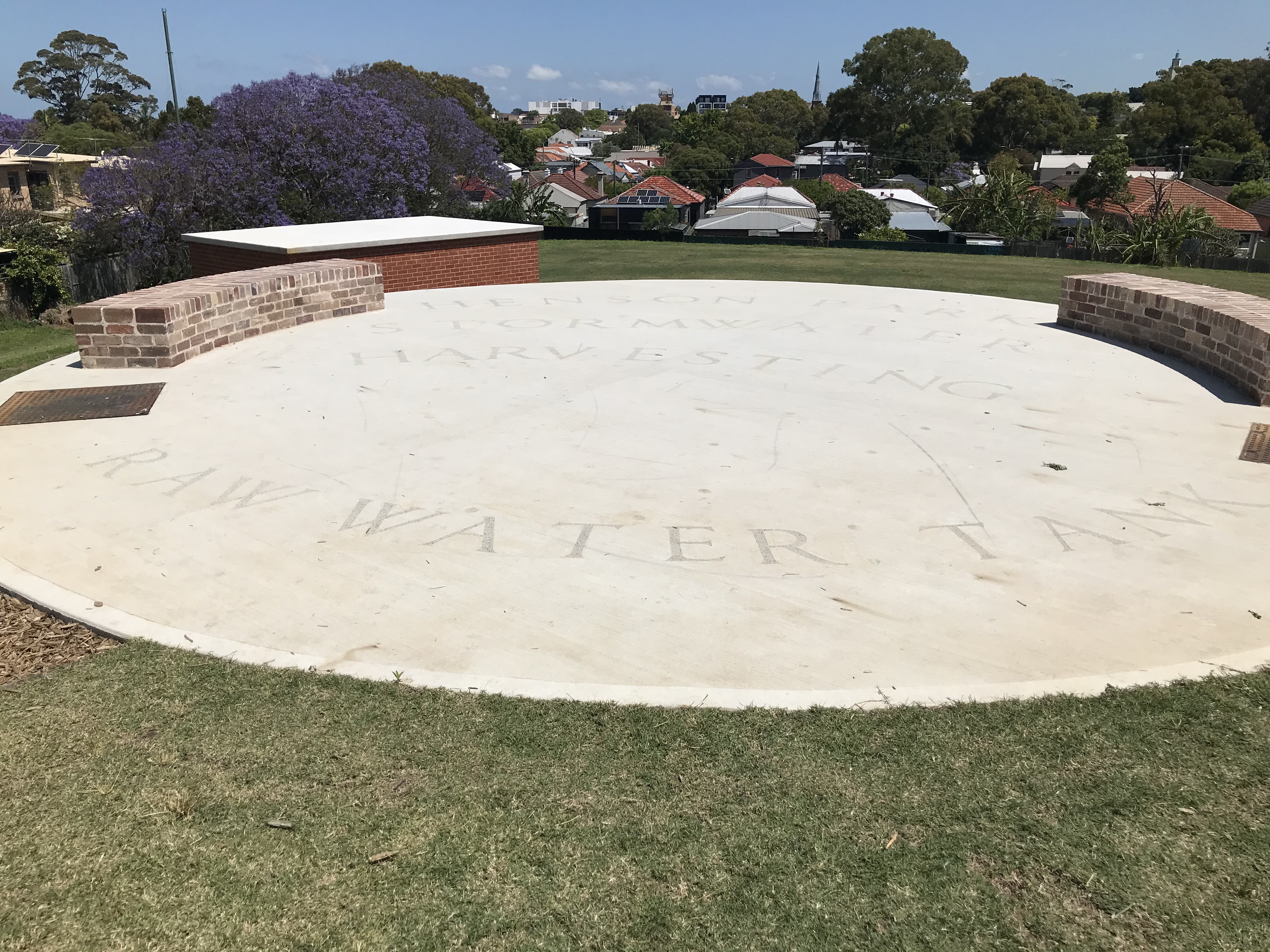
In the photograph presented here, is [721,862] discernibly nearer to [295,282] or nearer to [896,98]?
[295,282]

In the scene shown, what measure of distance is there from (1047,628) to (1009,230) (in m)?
40.1

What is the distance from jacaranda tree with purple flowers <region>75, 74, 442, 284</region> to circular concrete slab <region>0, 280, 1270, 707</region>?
14452mm

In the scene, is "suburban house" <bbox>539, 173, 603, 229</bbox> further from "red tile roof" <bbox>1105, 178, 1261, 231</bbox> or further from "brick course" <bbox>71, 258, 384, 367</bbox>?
"brick course" <bbox>71, 258, 384, 367</bbox>

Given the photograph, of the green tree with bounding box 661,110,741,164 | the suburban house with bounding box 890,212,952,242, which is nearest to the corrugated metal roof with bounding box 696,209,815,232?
the suburban house with bounding box 890,212,952,242

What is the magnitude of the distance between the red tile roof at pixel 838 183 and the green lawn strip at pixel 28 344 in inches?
2528

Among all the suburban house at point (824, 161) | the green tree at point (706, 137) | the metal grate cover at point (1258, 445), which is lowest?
the metal grate cover at point (1258, 445)

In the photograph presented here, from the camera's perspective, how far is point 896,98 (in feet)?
367

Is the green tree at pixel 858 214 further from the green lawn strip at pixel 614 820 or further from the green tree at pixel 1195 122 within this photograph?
the green lawn strip at pixel 614 820

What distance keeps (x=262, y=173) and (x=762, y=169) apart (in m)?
84.7

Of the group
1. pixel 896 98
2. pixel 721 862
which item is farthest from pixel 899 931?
pixel 896 98

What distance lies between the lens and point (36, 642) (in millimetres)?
4805

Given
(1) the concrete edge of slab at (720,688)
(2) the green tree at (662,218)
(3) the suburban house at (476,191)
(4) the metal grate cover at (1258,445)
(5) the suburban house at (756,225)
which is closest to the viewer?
(1) the concrete edge of slab at (720,688)

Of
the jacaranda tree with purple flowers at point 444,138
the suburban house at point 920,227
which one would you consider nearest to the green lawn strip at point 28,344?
the jacaranda tree with purple flowers at point 444,138

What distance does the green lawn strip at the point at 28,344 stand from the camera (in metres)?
11.9
